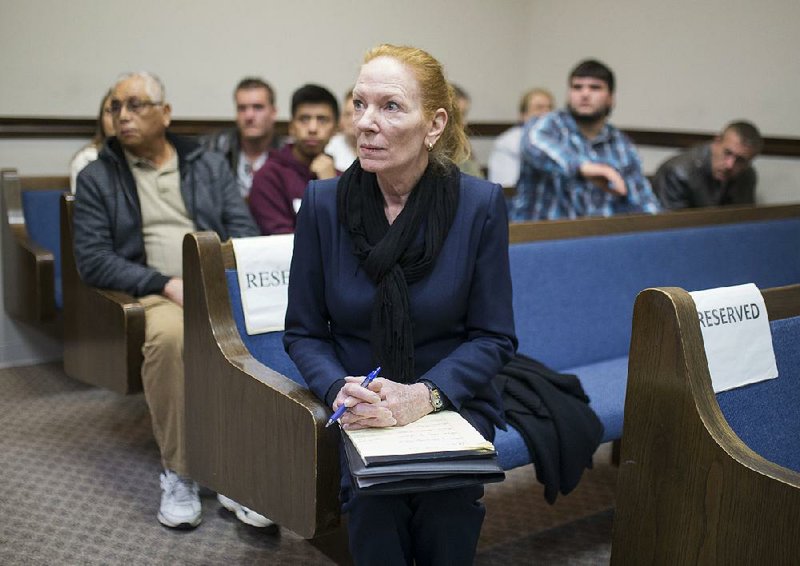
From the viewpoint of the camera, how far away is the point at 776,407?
6.99ft

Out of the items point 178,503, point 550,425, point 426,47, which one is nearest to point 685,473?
point 550,425

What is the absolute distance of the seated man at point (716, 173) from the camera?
16.7ft

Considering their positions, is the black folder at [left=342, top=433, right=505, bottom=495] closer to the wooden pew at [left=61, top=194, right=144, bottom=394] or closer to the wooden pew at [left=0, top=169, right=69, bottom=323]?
the wooden pew at [left=61, top=194, right=144, bottom=394]

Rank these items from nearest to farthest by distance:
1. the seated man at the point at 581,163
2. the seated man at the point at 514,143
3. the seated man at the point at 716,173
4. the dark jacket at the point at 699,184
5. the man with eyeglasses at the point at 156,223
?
the man with eyeglasses at the point at 156,223 → the seated man at the point at 581,163 → the seated man at the point at 716,173 → the dark jacket at the point at 699,184 → the seated man at the point at 514,143

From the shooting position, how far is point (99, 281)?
3201 mm

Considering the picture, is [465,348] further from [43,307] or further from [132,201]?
[43,307]

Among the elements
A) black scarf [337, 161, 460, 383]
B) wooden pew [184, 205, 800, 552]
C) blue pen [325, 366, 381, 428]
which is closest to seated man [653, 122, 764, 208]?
wooden pew [184, 205, 800, 552]

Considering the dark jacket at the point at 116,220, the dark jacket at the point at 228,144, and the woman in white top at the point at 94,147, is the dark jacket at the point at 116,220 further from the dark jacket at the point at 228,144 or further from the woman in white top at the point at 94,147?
the dark jacket at the point at 228,144

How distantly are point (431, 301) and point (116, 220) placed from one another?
1.57 metres

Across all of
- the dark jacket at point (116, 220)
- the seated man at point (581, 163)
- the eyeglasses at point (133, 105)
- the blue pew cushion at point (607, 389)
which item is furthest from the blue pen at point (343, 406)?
the seated man at point (581, 163)

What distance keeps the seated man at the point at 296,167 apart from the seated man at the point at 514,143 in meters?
2.25

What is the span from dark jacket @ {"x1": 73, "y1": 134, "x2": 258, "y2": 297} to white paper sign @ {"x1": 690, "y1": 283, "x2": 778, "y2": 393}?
72.8 inches

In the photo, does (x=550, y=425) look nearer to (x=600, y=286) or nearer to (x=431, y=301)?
(x=431, y=301)

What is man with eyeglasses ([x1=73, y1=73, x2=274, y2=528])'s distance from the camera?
293cm
